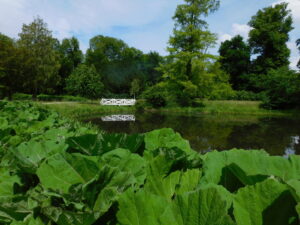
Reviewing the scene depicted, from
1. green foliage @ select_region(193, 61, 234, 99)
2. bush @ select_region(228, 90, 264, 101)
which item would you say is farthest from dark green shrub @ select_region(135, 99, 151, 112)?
bush @ select_region(228, 90, 264, 101)

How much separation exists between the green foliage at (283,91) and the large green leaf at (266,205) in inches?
1211

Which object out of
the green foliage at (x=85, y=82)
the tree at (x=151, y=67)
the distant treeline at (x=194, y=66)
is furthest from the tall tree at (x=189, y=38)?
the tree at (x=151, y=67)

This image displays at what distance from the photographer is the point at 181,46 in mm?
32031

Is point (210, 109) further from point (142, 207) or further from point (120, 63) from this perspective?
point (142, 207)

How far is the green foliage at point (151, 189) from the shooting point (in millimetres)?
535

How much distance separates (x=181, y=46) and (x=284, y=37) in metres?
21.8

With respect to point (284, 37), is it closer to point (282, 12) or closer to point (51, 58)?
point (282, 12)

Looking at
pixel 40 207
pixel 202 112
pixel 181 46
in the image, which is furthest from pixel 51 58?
pixel 40 207

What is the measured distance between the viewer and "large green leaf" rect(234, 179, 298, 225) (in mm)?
537

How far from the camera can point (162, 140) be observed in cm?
121

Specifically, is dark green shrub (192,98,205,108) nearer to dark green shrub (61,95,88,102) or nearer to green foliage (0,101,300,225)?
dark green shrub (61,95,88,102)

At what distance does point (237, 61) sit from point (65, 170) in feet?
160

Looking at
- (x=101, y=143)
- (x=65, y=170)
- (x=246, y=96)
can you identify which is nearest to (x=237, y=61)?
(x=246, y=96)

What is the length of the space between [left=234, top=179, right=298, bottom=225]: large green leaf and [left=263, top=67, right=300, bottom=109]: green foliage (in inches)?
1211
